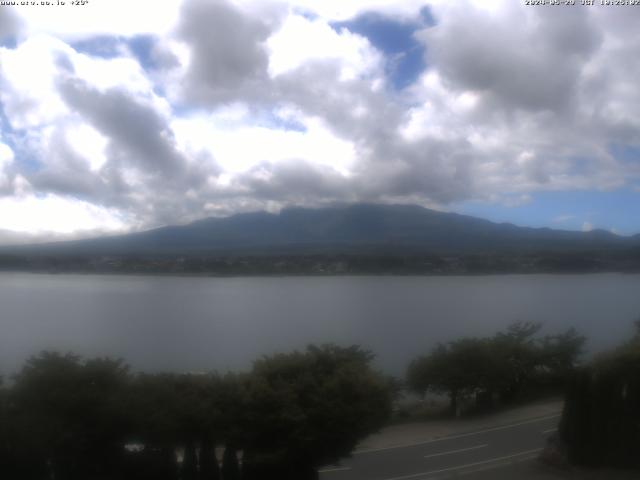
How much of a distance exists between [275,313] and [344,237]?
17462mm

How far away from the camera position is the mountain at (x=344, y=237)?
102 feet

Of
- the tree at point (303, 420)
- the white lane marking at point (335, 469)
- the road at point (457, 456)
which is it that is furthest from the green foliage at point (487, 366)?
the tree at point (303, 420)

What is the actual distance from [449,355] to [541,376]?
3116mm

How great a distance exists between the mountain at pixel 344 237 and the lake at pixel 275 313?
71.5 inches

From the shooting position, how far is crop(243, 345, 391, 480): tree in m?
11.8

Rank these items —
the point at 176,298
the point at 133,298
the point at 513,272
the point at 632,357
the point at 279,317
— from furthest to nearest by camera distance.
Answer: the point at 176,298 < the point at 133,298 < the point at 279,317 < the point at 513,272 < the point at 632,357

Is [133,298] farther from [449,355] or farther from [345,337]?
[449,355]

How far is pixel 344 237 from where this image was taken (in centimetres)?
5350

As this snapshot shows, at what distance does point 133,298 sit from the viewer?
125ft

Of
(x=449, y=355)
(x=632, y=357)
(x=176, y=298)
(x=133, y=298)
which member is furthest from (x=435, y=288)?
(x=632, y=357)

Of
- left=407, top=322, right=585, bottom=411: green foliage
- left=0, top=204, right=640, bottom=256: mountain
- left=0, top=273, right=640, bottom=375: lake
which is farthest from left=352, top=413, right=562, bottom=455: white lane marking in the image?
left=0, top=204, right=640, bottom=256: mountain

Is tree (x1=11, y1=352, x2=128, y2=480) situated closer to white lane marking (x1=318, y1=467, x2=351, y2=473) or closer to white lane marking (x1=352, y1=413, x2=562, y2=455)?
white lane marking (x1=318, y1=467, x2=351, y2=473)

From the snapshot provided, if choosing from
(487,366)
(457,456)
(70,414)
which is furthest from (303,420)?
(487,366)

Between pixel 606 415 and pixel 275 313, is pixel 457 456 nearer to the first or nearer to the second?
pixel 606 415
